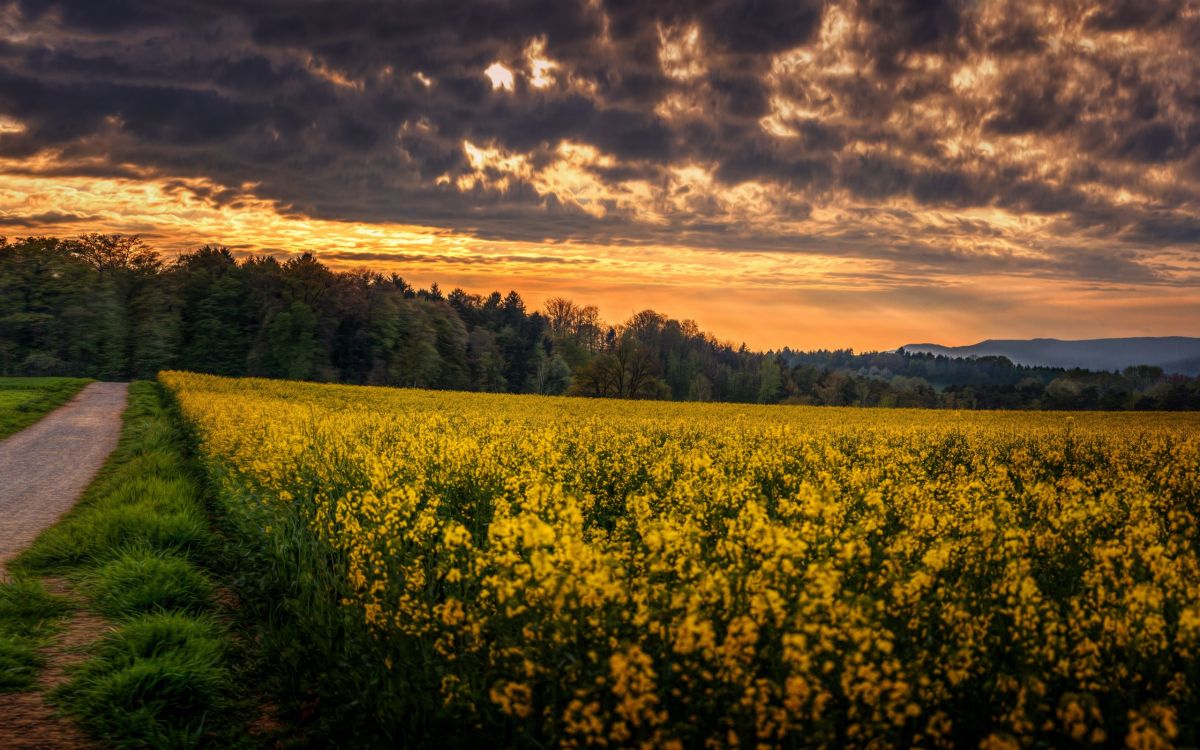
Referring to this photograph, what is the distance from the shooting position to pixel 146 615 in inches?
249

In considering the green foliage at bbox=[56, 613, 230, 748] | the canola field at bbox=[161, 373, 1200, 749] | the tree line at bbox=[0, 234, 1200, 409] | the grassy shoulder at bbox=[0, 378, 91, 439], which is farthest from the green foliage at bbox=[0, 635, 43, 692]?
the tree line at bbox=[0, 234, 1200, 409]

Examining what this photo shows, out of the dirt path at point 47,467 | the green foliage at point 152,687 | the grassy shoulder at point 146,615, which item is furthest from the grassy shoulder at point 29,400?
the green foliage at point 152,687

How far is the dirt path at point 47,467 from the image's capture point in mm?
10117

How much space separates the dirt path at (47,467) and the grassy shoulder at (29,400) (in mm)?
448

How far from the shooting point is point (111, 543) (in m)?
8.46

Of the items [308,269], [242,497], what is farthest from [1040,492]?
[308,269]

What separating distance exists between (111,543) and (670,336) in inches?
5058

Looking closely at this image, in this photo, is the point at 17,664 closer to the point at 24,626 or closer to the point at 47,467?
the point at 24,626

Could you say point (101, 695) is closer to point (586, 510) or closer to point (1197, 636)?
point (586, 510)

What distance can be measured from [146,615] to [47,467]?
1188 centimetres

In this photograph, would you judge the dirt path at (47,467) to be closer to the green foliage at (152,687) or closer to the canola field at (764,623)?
the green foliage at (152,687)

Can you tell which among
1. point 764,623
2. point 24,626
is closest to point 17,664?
point 24,626

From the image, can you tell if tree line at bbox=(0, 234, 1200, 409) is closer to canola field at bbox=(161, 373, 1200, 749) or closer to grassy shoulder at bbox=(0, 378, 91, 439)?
grassy shoulder at bbox=(0, 378, 91, 439)

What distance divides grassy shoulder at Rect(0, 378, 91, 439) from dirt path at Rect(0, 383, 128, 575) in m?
0.45
